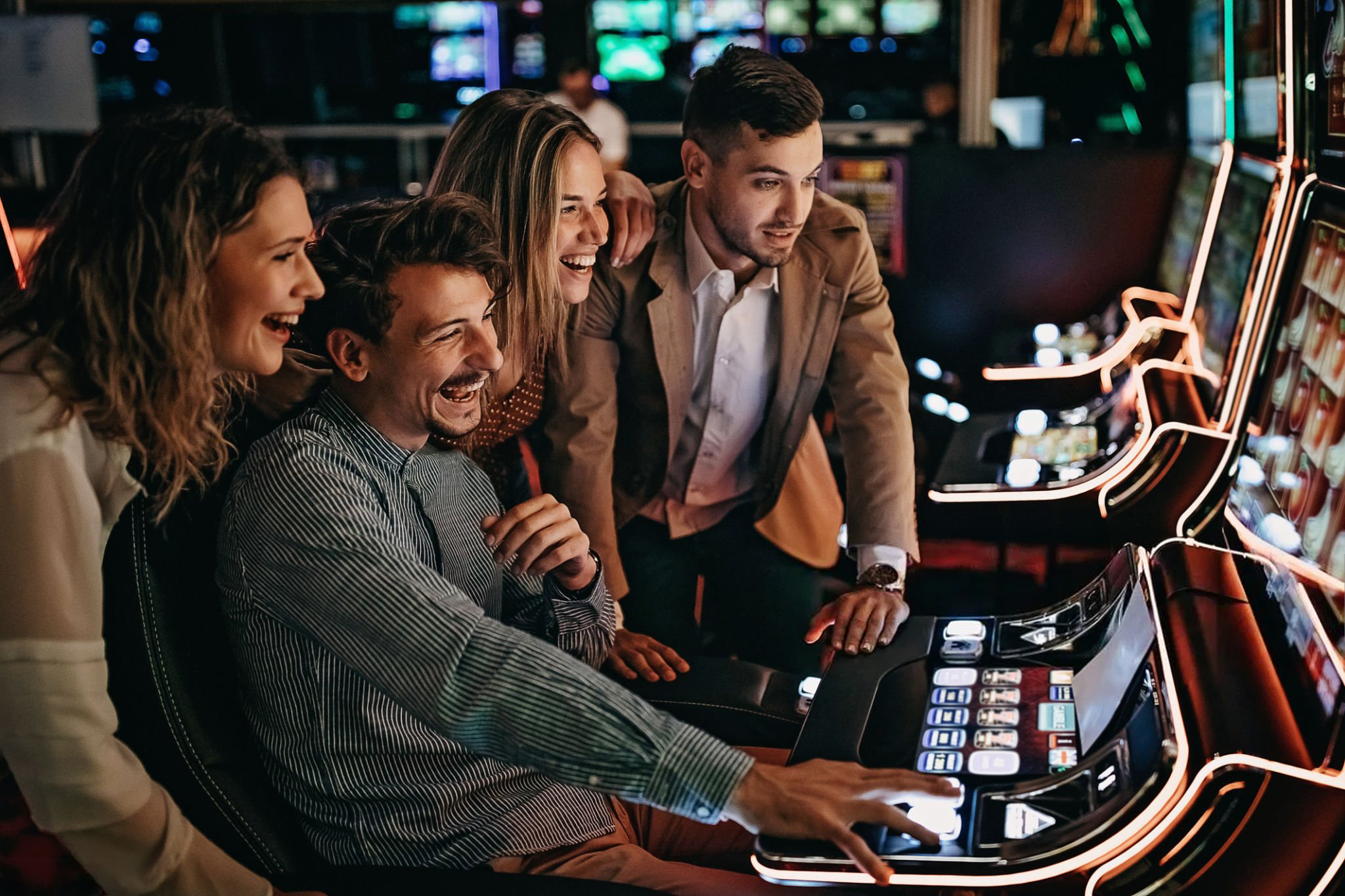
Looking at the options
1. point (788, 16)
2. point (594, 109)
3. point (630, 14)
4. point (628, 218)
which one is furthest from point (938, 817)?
point (630, 14)

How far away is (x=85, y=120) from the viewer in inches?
194

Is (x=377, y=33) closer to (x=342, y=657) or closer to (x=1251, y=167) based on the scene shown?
(x=1251, y=167)

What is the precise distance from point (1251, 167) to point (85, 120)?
14.1ft

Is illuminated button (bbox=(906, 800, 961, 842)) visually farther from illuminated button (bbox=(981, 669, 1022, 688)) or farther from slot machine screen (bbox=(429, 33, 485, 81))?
slot machine screen (bbox=(429, 33, 485, 81))

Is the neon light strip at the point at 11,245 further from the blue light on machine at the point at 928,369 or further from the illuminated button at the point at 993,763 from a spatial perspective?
the blue light on machine at the point at 928,369

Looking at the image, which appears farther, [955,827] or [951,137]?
[951,137]

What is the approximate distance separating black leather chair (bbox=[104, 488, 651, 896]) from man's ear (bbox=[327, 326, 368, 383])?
0.56 feet

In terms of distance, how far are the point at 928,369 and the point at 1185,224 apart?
61cm

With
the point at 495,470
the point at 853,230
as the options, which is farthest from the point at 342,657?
the point at 853,230

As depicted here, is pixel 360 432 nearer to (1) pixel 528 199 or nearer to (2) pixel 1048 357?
(1) pixel 528 199

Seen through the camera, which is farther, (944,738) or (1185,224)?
(1185,224)

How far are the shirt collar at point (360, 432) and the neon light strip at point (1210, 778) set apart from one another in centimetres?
74

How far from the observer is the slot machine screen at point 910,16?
6.52 metres

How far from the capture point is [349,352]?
4.12 ft
